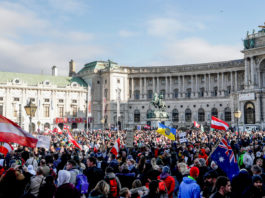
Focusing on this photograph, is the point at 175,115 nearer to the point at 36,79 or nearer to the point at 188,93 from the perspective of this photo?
the point at 188,93

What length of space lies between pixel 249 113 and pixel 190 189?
54.5 m

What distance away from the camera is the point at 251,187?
6.86 meters

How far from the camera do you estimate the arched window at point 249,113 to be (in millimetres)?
57969

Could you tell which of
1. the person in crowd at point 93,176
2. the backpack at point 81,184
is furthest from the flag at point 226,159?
the backpack at point 81,184

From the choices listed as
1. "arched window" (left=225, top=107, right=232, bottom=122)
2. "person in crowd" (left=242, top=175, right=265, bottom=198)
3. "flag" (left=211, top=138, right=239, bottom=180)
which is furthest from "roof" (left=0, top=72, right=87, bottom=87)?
"person in crowd" (left=242, top=175, right=265, bottom=198)

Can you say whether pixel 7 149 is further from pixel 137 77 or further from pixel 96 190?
pixel 137 77

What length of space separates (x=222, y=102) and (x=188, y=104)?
8.17 m

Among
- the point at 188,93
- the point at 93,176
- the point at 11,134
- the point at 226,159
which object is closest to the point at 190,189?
the point at 93,176

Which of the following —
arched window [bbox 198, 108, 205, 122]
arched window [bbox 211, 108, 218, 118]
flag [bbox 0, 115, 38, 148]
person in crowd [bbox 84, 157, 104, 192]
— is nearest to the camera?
person in crowd [bbox 84, 157, 104, 192]

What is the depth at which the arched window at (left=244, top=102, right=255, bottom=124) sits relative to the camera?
190 feet

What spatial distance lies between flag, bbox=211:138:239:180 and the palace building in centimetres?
6004

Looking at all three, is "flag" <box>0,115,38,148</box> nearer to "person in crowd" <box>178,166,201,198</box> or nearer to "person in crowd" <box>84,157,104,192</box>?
"person in crowd" <box>84,157,104,192</box>

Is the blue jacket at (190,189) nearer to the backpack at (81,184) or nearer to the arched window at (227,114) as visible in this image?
the backpack at (81,184)

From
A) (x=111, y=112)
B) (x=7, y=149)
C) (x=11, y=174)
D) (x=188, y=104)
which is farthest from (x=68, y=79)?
(x=11, y=174)
